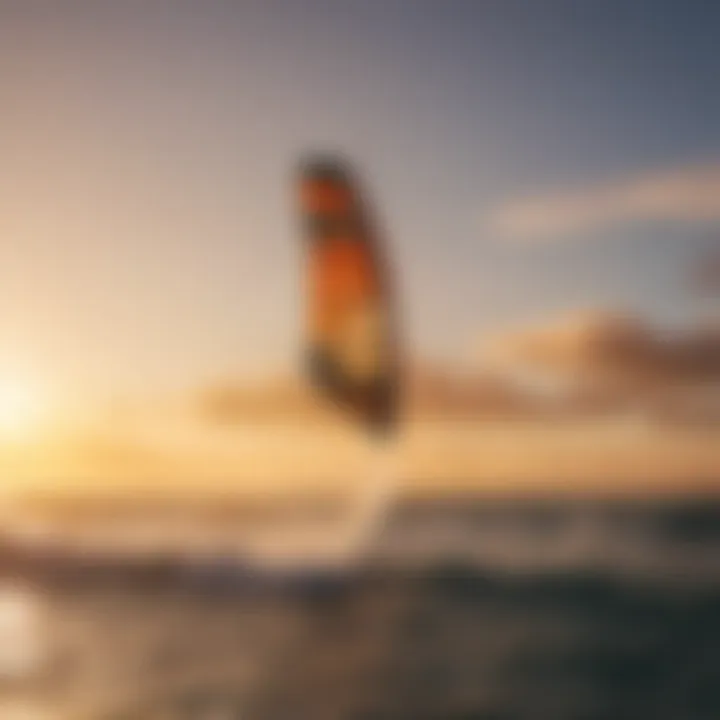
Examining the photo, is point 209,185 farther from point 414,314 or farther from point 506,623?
point 506,623

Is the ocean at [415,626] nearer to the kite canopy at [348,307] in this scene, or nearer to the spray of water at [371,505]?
the spray of water at [371,505]

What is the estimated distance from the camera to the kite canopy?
1.35 m

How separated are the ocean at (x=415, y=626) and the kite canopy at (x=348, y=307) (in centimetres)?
13

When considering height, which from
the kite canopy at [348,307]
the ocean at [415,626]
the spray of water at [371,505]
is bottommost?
the ocean at [415,626]

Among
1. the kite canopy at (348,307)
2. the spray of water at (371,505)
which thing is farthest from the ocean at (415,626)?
the kite canopy at (348,307)

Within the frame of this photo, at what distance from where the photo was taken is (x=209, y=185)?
1.39m

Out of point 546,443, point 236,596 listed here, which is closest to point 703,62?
point 546,443

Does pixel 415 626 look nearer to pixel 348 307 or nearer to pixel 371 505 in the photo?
pixel 371 505

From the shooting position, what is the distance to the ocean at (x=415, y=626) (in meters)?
1.29

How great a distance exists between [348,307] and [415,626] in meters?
0.36

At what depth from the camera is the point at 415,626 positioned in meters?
1.30

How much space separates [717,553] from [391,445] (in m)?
0.37

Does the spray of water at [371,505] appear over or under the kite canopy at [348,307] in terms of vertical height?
under

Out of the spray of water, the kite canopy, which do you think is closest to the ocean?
the spray of water
